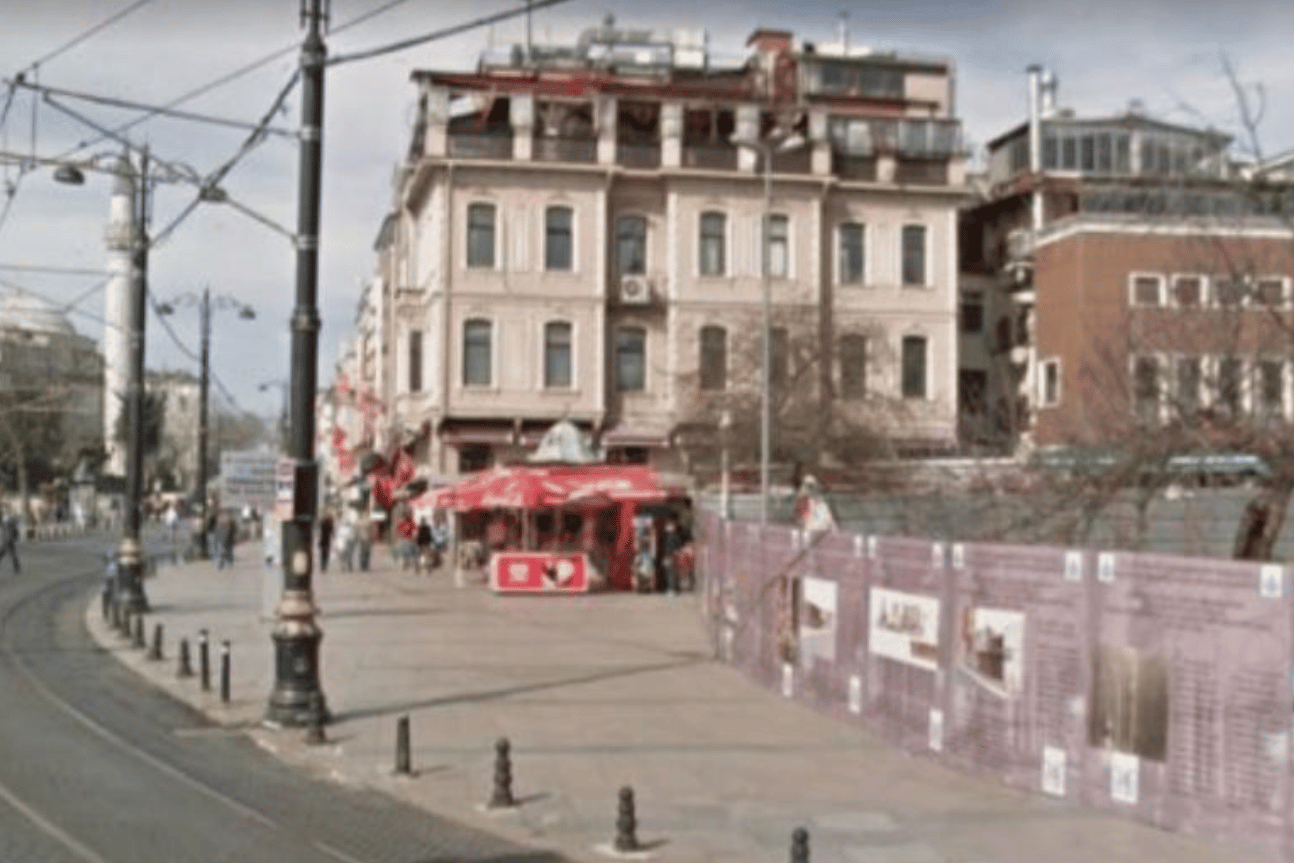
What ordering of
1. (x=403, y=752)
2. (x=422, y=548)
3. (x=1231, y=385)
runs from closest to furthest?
(x=403, y=752), (x=1231, y=385), (x=422, y=548)

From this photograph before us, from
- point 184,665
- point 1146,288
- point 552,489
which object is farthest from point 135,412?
point 1146,288

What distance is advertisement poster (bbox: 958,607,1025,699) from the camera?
14234 millimetres

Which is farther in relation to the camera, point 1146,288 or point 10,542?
point 10,542

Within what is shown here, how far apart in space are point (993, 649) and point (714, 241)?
40.4m

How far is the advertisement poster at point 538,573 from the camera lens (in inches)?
1587

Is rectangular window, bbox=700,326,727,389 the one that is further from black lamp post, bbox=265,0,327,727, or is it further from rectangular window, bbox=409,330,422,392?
black lamp post, bbox=265,0,327,727

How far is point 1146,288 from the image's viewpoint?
4816cm

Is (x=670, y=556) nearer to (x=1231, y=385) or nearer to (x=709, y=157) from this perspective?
(x=709, y=157)

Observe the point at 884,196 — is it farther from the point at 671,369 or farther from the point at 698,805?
the point at 698,805

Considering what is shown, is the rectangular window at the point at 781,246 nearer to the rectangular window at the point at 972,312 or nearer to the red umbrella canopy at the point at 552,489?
the rectangular window at the point at 972,312

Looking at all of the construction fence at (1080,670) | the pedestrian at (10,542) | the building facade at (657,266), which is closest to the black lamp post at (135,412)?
the construction fence at (1080,670)

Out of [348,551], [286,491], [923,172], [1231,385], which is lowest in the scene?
[348,551]

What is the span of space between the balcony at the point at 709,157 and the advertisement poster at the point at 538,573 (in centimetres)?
1782

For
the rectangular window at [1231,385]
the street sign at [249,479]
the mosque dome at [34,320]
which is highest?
the mosque dome at [34,320]
